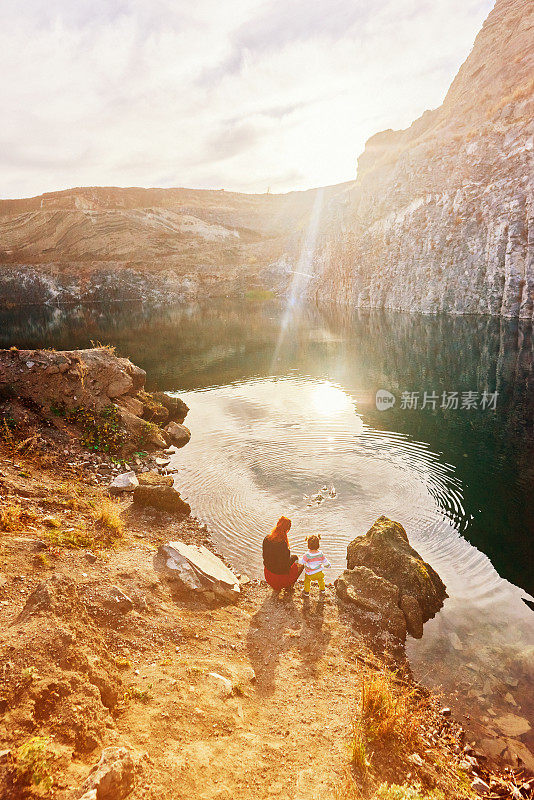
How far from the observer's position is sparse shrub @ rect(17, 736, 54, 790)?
162 inches

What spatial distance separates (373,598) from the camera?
10.2 metres

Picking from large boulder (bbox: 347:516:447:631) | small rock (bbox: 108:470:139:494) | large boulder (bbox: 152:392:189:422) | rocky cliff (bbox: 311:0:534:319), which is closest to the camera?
large boulder (bbox: 347:516:447:631)

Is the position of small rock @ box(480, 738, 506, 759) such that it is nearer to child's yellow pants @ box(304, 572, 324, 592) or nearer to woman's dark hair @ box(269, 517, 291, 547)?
child's yellow pants @ box(304, 572, 324, 592)

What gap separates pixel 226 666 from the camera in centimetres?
749

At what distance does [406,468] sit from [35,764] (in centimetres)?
1670

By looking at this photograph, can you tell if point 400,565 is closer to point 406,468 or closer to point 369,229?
point 406,468

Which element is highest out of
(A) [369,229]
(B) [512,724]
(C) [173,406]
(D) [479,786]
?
(A) [369,229]

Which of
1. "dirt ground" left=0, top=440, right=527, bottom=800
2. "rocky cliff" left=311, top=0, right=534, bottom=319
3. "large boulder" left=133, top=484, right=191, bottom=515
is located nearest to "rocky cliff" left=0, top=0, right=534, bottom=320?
"rocky cliff" left=311, top=0, right=534, bottom=319

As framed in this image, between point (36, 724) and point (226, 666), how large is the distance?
134 inches

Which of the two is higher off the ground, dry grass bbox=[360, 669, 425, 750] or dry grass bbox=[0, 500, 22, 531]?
dry grass bbox=[0, 500, 22, 531]

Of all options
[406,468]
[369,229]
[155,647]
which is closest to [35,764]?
[155,647]

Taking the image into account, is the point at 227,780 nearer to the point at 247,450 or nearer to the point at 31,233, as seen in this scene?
the point at 247,450

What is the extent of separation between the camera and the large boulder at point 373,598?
380 inches

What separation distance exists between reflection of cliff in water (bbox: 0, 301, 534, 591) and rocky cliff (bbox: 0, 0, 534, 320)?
9.68 metres
